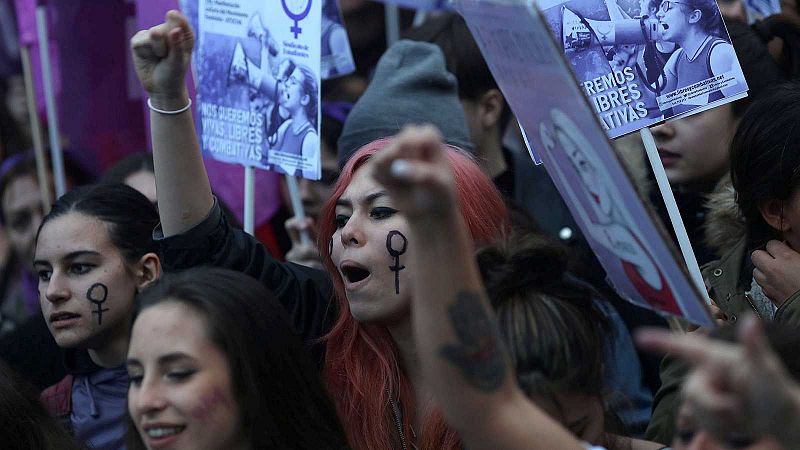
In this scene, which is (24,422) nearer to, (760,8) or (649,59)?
(649,59)

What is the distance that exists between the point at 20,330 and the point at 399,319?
4.72ft

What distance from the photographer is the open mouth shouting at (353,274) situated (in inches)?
111

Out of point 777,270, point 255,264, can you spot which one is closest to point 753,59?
point 777,270

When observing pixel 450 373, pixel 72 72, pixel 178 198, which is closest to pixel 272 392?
pixel 178 198

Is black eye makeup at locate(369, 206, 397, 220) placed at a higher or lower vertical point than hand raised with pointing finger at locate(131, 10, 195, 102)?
lower

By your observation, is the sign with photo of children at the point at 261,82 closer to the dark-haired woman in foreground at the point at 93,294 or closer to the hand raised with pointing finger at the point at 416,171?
the dark-haired woman in foreground at the point at 93,294

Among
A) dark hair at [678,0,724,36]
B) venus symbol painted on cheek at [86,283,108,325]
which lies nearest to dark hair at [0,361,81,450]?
venus symbol painted on cheek at [86,283,108,325]

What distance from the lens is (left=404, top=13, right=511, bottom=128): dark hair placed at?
165 inches

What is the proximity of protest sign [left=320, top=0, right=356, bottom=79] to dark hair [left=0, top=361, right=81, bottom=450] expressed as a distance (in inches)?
58.3

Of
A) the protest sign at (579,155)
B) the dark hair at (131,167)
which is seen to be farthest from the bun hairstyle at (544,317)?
the dark hair at (131,167)

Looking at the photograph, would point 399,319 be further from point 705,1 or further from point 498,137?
point 498,137

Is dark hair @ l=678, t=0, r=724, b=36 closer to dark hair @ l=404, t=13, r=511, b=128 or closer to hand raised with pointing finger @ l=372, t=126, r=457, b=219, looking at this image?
hand raised with pointing finger @ l=372, t=126, r=457, b=219

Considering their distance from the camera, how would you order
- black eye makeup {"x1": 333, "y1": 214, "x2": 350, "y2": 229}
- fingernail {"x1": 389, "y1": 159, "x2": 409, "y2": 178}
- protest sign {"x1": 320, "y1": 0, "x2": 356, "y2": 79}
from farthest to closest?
protest sign {"x1": 320, "y1": 0, "x2": 356, "y2": 79}
black eye makeup {"x1": 333, "y1": 214, "x2": 350, "y2": 229}
fingernail {"x1": 389, "y1": 159, "x2": 409, "y2": 178}

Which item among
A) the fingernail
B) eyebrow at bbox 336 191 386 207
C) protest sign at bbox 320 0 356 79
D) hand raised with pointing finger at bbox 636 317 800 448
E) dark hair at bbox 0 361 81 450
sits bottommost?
hand raised with pointing finger at bbox 636 317 800 448
